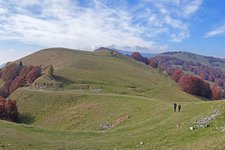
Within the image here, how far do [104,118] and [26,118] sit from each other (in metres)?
30.1

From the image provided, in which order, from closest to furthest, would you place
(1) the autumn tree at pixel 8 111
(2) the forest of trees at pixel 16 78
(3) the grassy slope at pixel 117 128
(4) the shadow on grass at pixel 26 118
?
(3) the grassy slope at pixel 117 128
(1) the autumn tree at pixel 8 111
(4) the shadow on grass at pixel 26 118
(2) the forest of trees at pixel 16 78

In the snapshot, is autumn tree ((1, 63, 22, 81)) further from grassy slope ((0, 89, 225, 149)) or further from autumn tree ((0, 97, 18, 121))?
grassy slope ((0, 89, 225, 149))

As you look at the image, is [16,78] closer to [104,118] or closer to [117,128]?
[104,118]

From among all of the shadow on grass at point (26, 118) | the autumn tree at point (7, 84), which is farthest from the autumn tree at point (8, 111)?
the autumn tree at point (7, 84)

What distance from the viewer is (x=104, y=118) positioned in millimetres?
65562

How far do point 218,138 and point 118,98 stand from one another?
180 feet

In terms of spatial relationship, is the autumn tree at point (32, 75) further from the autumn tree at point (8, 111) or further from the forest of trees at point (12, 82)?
the autumn tree at point (8, 111)

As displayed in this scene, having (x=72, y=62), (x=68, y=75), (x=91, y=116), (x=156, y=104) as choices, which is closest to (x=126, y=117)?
(x=156, y=104)

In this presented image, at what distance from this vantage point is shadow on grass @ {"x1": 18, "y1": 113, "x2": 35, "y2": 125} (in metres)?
83.5

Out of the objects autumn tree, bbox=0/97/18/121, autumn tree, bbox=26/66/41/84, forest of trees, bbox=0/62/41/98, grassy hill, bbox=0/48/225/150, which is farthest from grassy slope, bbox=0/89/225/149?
Answer: forest of trees, bbox=0/62/41/98

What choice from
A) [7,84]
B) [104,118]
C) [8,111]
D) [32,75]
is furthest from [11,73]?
[104,118]

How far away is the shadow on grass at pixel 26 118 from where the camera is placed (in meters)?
83.5

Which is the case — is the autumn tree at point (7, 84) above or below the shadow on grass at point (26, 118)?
above

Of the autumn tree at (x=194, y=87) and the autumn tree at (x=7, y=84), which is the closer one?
the autumn tree at (x=194, y=87)
